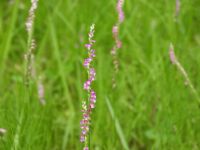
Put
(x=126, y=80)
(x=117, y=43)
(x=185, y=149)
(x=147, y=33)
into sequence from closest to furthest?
(x=117, y=43) → (x=185, y=149) → (x=126, y=80) → (x=147, y=33)

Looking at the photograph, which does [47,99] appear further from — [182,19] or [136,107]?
[182,19]

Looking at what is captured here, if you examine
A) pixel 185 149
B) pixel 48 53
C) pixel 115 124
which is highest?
pixel 48 53

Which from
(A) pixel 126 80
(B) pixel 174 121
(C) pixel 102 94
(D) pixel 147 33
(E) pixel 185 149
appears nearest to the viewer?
(E) pixel 185 149

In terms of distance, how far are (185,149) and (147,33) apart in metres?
1.31

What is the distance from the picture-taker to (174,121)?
2.38 m

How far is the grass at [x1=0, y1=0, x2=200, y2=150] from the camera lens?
2305 millimetres

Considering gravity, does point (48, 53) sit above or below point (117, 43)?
above

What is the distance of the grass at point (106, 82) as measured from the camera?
230 centimetres

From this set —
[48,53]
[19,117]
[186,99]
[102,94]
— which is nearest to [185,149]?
[186,99]

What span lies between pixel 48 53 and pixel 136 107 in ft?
3.52

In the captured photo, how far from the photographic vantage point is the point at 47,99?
2.60 metres

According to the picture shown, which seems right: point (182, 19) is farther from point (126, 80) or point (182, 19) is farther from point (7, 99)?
point (7, 99)

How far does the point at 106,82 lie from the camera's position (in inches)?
106

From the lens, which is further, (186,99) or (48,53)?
(48,53)
